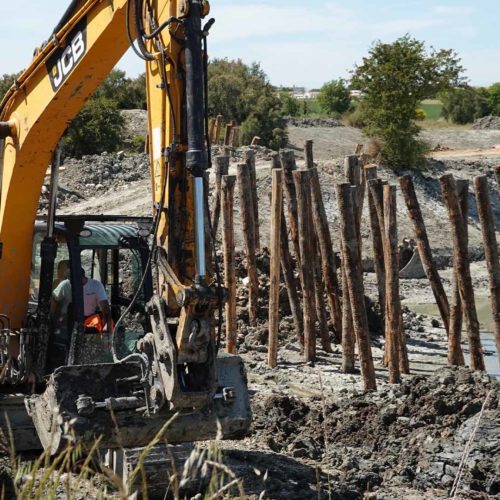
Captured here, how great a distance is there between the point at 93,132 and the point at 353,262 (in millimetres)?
28188

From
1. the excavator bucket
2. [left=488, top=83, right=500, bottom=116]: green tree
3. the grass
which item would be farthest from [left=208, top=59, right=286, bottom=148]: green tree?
the grass

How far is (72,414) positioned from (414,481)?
128 inches

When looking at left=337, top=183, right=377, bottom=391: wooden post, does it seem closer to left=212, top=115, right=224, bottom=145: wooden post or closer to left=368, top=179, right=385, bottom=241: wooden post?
left=368, top=179, right=385, bottom=241: wooden post

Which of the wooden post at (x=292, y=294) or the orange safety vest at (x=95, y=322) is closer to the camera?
the orange safety vest at (x=95, y=322)

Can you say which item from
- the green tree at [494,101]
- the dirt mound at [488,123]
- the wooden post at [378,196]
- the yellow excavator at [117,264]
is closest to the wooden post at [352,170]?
the wooden post at [378,196]

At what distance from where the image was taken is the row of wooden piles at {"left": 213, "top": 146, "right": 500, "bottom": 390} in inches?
472

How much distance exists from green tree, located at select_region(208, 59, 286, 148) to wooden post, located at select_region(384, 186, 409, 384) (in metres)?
32.4

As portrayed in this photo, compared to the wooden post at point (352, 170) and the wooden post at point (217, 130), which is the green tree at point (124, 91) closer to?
the wooden post at point (217, 130)

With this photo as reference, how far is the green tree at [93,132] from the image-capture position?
39.5m

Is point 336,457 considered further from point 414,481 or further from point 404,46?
point 404,46

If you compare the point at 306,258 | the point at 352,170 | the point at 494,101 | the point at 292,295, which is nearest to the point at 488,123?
the point at 494,101

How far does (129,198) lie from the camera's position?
30.8m

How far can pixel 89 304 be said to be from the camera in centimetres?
928

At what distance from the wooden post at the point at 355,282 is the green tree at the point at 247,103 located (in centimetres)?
3246
